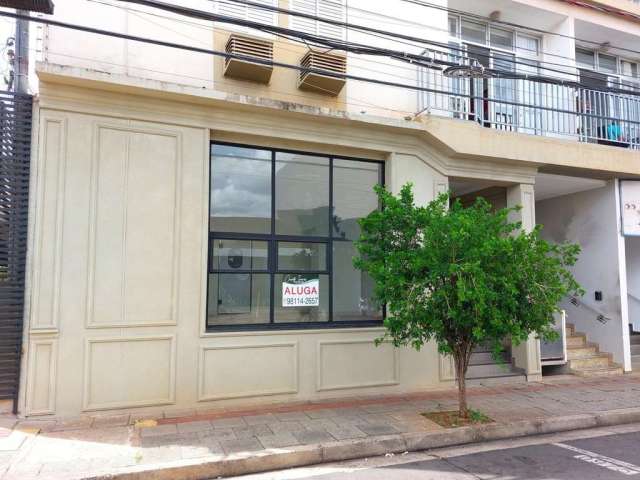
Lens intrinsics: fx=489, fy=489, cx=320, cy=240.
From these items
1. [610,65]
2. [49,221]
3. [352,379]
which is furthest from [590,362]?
[49,221]

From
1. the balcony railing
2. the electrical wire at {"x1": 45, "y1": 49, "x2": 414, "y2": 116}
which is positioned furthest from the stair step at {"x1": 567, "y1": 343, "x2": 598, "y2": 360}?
the electrical wire at {"x1": 45, "y1": 49, "x2": 414, "y2": 116}

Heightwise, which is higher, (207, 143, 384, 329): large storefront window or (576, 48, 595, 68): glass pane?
(576, 48, 595, 68): glass pane

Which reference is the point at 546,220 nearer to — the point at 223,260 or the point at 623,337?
the point at 623,337

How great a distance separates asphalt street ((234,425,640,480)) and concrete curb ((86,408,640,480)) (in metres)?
0.12

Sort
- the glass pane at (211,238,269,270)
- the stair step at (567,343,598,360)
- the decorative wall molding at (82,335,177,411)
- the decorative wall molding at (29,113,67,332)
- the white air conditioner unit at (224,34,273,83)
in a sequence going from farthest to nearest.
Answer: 1. the stair step at (567,343,598,360)
2. the glass pane at (211,238,269,270)
3. the white air conditioner unit at (224,34,273,83)
4. the decorative wall molding at (82,335,177,411)
5. the decorative wall molding at (29,113,67,332)

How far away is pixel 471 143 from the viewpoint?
8.75 metres

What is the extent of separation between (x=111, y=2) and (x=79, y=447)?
5947 mm

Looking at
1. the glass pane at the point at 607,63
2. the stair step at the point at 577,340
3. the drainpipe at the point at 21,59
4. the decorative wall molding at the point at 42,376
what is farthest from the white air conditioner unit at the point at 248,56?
the glass pane at the point at 607,63

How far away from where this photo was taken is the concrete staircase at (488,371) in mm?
8922

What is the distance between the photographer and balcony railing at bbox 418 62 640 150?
9.14 meters

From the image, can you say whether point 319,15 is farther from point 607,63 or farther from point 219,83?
point 607,63

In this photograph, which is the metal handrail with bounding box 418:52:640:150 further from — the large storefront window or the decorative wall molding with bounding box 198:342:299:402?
the decorative wall molding with bounding box 198:342:299:402

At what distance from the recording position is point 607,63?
12195 mm

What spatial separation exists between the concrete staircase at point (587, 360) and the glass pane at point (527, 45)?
647 cm
